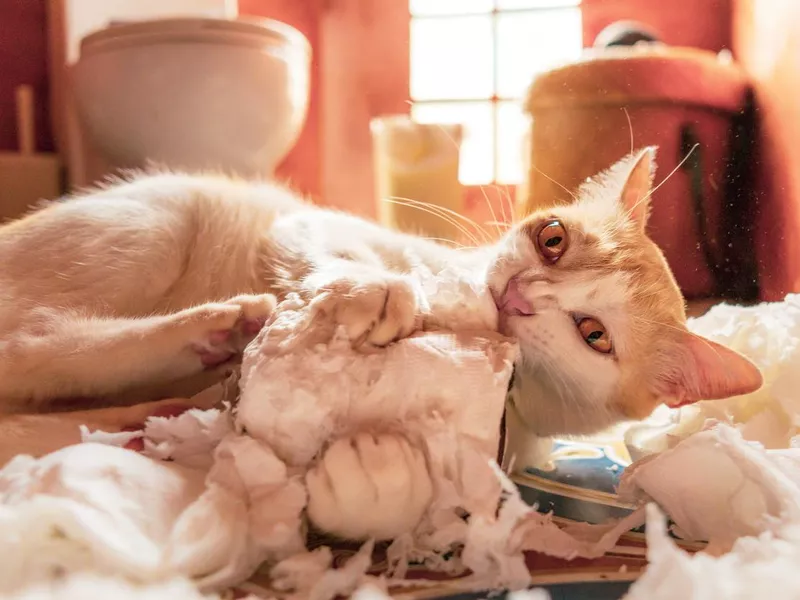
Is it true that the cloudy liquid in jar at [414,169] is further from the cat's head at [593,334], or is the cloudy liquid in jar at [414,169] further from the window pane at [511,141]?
the cat's head at [593,334]

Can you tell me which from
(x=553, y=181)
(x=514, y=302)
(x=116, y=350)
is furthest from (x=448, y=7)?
(x=116, y=350)

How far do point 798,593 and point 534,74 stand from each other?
1680 mm

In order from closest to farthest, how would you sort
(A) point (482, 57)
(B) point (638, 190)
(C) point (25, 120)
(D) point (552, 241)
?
(D) point (552, 241) < (B) point (638, 190) < (C) point (25, 120) < (A) point (482, 57)

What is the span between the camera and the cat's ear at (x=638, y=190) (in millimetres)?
1016

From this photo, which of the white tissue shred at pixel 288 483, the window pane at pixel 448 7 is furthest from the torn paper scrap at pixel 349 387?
the window pane at pixel 448 7

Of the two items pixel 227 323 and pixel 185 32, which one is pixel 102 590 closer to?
pixel 227 323

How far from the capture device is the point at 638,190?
3.38 feet

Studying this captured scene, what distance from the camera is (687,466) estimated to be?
0.61 meters

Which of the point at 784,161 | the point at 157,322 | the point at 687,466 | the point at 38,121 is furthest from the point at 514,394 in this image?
the point at 38,121

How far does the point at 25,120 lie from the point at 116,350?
1.89 metres

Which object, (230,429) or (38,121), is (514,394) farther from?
(38,121)

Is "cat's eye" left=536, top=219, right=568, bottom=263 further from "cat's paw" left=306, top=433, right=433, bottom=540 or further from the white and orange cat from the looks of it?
"cat's paw" left=306, top=433, right=433, bottom=540

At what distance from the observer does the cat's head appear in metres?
0.80

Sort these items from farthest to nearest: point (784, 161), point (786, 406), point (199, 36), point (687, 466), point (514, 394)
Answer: point (199, 36) → point (784, 161) → point (786, 406) → point (514, 394) → point (687, 466)
